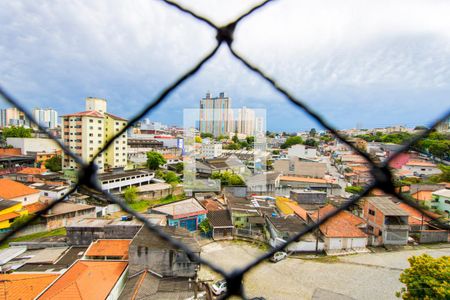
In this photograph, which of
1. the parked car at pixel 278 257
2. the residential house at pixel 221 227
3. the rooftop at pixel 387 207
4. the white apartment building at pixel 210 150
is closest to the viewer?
the parked car at pixel 278 257

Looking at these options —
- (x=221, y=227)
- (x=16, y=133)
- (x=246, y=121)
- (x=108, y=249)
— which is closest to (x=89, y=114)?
(x=108, y=249)

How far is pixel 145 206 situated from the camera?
810 cm

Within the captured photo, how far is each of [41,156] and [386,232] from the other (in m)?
15.3

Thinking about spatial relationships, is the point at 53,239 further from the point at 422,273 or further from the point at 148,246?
the point at 422,273

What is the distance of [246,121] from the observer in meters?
30.6

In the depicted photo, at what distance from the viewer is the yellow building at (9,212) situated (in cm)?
572

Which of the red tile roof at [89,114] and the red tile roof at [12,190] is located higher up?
the red tile roof at [89,114]

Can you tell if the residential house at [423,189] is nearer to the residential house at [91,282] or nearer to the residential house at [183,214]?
the residential house at [183,214]

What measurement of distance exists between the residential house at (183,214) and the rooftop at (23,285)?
2.98 meters

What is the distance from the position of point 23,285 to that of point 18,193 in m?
4.88

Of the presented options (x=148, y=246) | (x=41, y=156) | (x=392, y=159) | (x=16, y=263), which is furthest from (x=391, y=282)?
(x=41, y=156)

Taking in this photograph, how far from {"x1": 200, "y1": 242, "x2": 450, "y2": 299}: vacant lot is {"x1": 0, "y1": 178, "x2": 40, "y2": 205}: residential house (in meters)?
5.27

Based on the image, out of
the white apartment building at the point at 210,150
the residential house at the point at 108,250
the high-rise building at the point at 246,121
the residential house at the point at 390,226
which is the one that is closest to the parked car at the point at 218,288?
the residential house at the point at 108,250

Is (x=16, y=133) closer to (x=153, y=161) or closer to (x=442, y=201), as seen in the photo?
(x=153, y=161)
